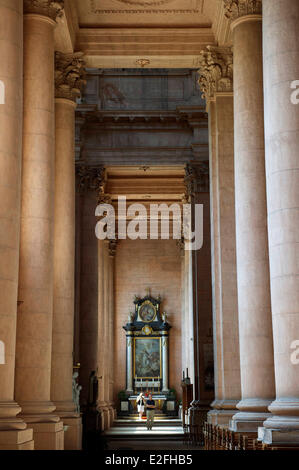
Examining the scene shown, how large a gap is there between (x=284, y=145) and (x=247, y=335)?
5927 millimetres

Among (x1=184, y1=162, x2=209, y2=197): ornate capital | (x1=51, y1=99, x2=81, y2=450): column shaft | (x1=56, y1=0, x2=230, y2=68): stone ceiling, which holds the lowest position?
(x1=51, y1=99, x2=81, y2=450): column shaft

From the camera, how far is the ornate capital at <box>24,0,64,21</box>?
1892 centimetres

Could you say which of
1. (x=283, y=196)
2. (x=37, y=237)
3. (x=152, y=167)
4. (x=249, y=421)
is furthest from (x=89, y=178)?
(x=283, y=196)

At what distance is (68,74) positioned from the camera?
77.4 feet

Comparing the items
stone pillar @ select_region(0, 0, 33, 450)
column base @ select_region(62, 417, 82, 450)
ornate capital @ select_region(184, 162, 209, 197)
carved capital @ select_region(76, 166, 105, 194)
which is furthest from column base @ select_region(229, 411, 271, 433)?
carved capital @ select_region(76, 166, 105, 194)

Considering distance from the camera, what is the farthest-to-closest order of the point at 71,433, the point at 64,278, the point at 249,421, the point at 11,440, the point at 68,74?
the point at 68,74 < the point at 64,278 < the point at 71,433 < the point at 249,421 < the point at 11,440

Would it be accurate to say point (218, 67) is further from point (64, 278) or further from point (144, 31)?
point (64, 278)

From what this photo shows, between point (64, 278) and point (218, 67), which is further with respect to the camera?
point (218, 67)

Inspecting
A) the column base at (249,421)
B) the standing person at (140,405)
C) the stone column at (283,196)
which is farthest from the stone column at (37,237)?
the standing person at (140,405)

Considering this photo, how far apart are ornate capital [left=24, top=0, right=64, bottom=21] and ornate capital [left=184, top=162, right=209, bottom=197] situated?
17.2 meters

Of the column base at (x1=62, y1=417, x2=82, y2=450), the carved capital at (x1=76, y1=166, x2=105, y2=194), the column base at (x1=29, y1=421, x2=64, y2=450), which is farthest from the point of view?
the carved capital at (x1=76, y1=166, x2=105, y2=194)

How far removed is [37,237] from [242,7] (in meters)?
8.64

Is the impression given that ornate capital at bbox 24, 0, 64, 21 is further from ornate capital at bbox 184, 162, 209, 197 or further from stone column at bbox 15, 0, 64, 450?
ornate capital at bbox 184, 162, 209, 197

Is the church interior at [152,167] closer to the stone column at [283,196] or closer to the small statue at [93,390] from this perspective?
the stone column at [283,196]
